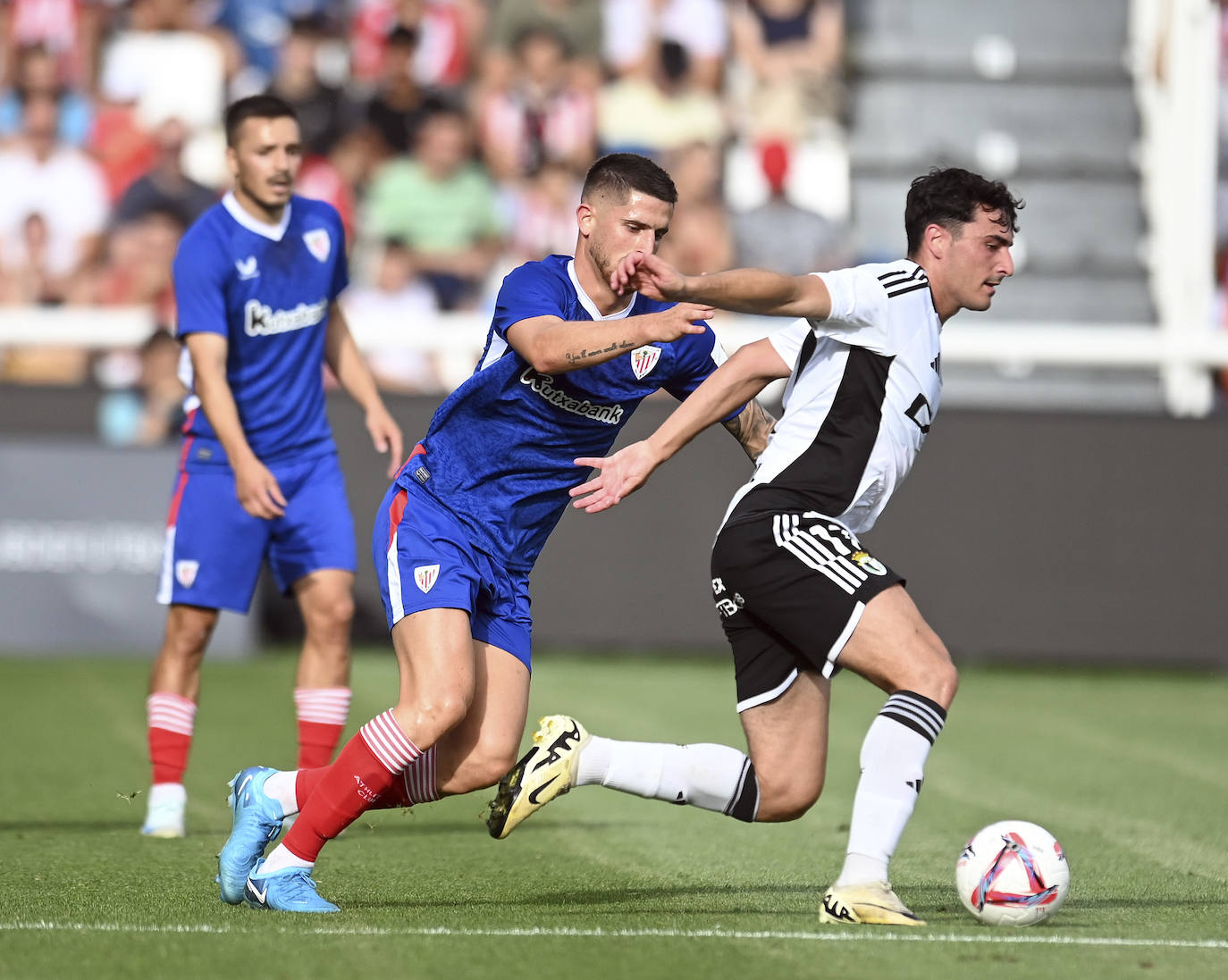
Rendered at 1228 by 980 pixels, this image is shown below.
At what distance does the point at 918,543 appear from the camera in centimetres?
1312

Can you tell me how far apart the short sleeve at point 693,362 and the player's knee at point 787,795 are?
1.08 metres

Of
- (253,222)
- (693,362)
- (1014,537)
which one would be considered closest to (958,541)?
(1014,537)

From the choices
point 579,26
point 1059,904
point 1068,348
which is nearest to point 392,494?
point 1059,904

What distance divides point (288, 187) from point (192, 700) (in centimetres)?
197

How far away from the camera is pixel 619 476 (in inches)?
195

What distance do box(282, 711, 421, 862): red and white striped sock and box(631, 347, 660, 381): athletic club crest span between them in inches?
47.8

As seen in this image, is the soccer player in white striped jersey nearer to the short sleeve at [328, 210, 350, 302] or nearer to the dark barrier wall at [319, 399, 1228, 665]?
the short sleeve at [328, 210, 350, 302]

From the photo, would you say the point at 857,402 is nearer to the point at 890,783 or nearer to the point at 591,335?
the point at 591,335

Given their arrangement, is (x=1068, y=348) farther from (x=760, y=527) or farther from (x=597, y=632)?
(x=760, y=527)

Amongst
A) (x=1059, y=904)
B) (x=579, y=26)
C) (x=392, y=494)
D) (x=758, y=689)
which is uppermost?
(x=579, y=26)

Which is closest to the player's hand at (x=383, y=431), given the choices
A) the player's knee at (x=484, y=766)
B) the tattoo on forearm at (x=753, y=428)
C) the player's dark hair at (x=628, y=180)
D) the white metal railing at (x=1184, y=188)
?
the tattoo on forearm at (x=753, y=428)

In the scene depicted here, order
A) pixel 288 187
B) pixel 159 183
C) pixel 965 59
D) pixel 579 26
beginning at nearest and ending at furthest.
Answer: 1. pixel 288 187
2. pixel 159 183
3. pixel 579 26
4. pixel 965 59

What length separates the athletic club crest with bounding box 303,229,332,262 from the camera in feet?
24.1

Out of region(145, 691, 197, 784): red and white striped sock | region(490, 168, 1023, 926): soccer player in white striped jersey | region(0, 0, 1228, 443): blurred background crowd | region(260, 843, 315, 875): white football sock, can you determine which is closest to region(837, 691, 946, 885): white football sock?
region(490, 168, 1023, 926): soccer player in white striped jersey
